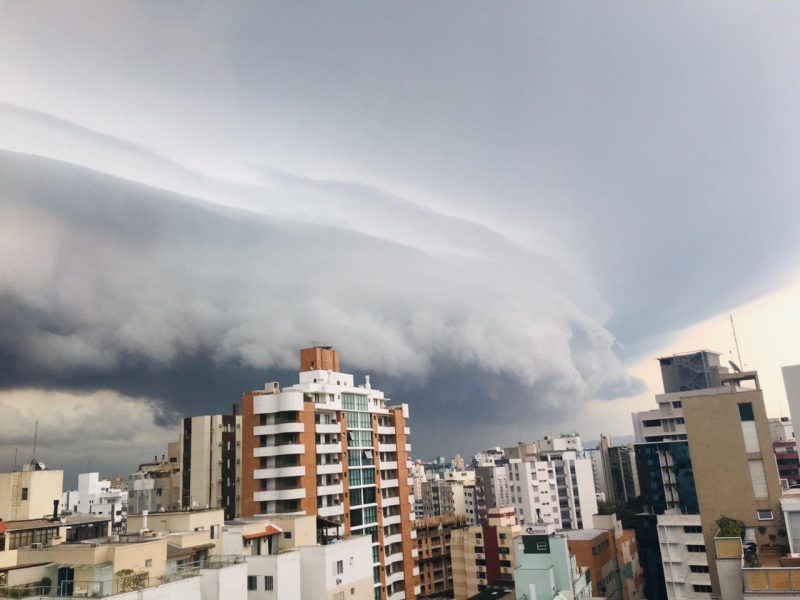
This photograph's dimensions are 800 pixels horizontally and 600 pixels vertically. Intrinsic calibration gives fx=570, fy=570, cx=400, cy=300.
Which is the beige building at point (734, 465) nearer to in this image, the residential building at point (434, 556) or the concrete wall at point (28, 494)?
the concrete wall at point (28, 494)

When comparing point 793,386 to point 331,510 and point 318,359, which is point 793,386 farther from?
point 318,359

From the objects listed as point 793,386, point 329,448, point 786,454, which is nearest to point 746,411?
point 793,386

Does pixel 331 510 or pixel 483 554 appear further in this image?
pixel 483 554

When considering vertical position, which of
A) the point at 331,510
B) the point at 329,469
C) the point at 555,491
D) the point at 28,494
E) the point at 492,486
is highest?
the point at 329,469

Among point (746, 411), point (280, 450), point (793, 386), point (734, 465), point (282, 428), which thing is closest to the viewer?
point (793, 386)

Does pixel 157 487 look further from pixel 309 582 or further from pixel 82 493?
pixel 82 493

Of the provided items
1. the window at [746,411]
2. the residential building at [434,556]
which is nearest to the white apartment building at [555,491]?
the residential building at [434,556]
